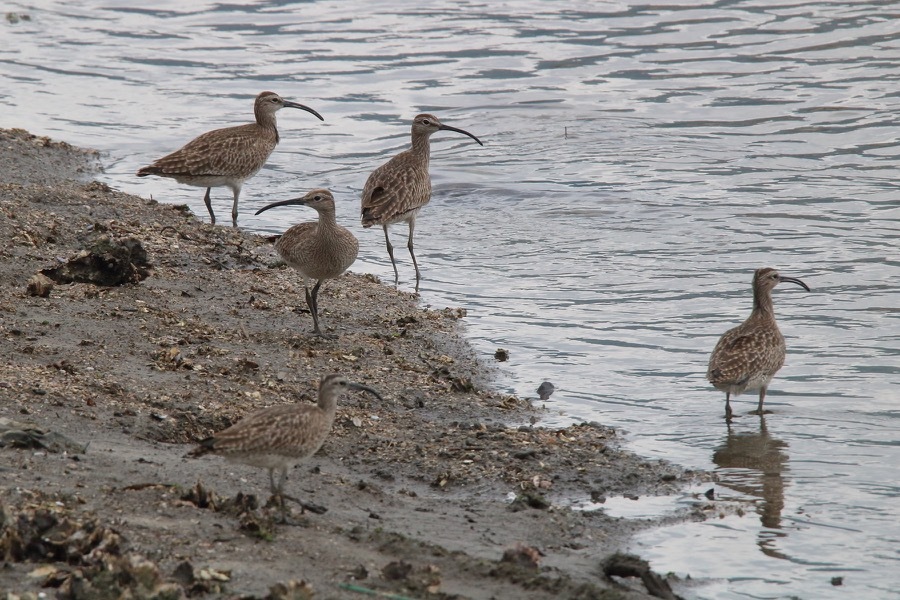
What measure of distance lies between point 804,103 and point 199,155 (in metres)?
11.0

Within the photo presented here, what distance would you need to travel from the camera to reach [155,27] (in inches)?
1109

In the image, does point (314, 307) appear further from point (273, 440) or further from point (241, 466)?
point (273, 440)

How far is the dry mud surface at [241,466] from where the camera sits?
5684 mm

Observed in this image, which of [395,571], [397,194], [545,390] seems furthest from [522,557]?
[397,194]

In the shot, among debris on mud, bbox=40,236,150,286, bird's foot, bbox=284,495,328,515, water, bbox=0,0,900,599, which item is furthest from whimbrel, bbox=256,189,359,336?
bird's foot, bbox=284,495,328,515

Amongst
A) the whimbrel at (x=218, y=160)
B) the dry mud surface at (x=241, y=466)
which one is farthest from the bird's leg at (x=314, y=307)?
the whimbrel at (x=218, y=160)

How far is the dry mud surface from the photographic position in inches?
224

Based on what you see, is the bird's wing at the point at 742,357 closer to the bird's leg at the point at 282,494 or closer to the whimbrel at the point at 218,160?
the bird's leg at the point at 282,494

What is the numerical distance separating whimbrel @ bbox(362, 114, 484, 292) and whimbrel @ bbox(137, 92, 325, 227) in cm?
154

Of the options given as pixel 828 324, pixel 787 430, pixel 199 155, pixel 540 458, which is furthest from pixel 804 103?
pixel 540 458

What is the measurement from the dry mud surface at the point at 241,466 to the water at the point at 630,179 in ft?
2.27

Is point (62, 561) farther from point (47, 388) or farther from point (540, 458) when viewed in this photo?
point (540, 458)

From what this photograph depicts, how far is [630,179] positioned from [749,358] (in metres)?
8.18

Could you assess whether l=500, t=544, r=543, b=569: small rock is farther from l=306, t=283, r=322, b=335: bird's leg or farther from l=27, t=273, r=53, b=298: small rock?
l=27, t=273, r=53, b=298: small rock
